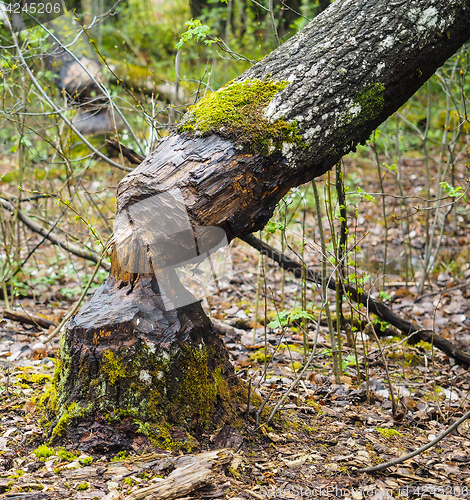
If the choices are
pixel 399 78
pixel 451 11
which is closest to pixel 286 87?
pixel 399 78

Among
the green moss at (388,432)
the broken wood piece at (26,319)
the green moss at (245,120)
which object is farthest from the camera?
the broken wood piece at (26,319)

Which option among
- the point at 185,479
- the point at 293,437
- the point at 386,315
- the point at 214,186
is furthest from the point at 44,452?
the point at 386,315

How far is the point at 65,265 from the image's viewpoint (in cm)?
565

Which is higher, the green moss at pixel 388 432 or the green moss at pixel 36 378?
the green moss at pixel 36 378

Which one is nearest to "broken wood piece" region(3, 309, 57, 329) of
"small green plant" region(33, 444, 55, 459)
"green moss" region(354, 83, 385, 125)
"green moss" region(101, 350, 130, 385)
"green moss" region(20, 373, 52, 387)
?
"green moss" region(20, 373, 52, 387)

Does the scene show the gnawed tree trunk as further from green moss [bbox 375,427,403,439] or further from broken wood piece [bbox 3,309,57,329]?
broken wood piece [bbox 3,309,57,329]

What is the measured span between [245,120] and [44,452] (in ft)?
6.02

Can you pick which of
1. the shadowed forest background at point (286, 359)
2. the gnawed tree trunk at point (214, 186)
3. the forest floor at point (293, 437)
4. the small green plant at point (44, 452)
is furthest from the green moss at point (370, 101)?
the small green plant at point (44, 452)

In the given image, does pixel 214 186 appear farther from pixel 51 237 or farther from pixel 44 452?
pixel 51 237

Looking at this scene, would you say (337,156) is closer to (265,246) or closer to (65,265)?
(265,246)

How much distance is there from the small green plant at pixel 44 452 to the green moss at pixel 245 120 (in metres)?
1.66

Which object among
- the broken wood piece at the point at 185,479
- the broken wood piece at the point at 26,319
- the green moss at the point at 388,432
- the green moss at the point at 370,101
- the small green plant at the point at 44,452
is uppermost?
the green moss at the point at 370,101

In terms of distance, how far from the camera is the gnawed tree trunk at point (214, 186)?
199 cm

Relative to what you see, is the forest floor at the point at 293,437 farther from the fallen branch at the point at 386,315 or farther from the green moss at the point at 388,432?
the fallen branch at the point at 386,315
